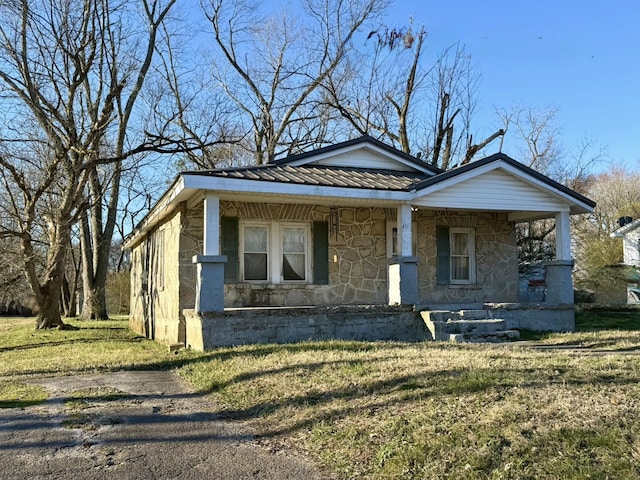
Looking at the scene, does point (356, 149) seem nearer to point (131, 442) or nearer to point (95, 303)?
point (131, 442)

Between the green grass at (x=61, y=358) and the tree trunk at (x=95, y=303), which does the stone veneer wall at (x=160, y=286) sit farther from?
the tree trunk at (x=95, y=303)

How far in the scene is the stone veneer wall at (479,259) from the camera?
13492 mm

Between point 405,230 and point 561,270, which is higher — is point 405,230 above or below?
above

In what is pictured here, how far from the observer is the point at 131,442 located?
4918mm

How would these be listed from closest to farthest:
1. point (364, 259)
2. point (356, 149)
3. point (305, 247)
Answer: point (305, 247)
point (364, 259)
point (356, 149)

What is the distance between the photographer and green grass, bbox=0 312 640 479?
12.6ft

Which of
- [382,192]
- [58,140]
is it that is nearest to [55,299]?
[58,140]

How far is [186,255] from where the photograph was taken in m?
11.4

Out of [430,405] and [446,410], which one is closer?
[446,410]

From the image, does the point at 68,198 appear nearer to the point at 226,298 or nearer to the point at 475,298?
the point at 226,298

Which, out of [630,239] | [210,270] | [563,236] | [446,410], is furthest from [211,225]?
[630,239]

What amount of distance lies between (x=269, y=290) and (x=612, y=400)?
→ 806cm

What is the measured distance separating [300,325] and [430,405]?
215 inches

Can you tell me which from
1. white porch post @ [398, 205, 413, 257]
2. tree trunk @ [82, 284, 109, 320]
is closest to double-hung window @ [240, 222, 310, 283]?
white porch post @ [398, 205, 413, 257]
